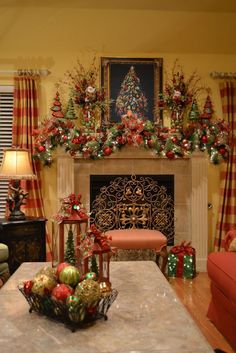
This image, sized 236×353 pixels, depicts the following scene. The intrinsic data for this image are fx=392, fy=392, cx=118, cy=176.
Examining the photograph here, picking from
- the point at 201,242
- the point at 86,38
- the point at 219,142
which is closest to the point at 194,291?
the point at 201,242

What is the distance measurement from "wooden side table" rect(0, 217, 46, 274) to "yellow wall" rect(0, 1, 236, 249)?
76 centimetres

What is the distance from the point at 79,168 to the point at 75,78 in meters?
1.14

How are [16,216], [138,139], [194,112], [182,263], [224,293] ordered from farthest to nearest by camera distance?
1. [194,112]
2. [138,139]
3. [182,263]
4. [16,216]
5. [224,293]

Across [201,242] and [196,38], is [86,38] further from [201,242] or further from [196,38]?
[201,242]

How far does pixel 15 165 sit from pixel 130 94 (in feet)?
→ 5.81

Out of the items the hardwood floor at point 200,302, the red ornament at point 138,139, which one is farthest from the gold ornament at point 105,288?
the red ornament at point 138,139

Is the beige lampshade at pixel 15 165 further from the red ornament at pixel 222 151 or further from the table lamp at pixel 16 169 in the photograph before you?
the red ornament at pixel 222 151

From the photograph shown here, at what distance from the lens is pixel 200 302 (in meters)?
3.58

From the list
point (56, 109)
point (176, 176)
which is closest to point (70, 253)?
point (56, 109)

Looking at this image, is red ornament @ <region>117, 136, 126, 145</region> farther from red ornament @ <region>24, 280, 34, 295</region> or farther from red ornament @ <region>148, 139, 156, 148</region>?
red ornament @ <region>24, 280, 34, 295</region>

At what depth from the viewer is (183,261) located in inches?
174

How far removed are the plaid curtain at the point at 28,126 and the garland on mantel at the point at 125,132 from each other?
0.58 ft

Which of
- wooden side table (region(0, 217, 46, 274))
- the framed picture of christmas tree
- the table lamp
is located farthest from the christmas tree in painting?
wooden side table (region(0, 217, 46, 274))

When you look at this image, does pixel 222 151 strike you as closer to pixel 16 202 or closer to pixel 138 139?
pixel 138 139
